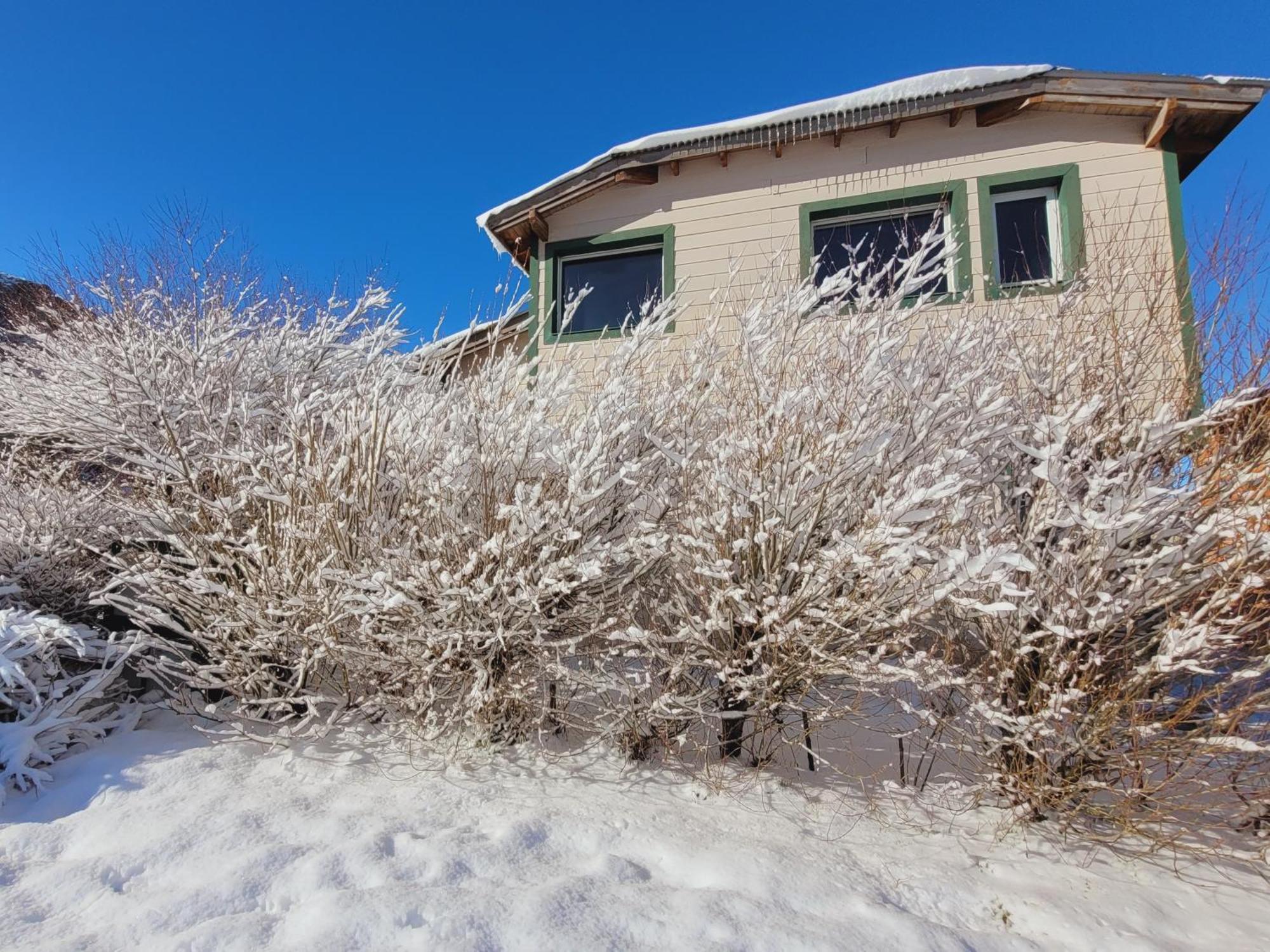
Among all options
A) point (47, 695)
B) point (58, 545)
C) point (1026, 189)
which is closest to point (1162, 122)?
point (1026, 189)

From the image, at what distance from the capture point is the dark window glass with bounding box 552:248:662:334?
7.29m

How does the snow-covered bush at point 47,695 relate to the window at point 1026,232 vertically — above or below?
below

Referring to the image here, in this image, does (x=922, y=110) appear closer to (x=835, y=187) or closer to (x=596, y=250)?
(x=835, y=187)

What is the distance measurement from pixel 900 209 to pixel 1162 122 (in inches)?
84.0

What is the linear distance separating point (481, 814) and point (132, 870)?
1262 millimetres

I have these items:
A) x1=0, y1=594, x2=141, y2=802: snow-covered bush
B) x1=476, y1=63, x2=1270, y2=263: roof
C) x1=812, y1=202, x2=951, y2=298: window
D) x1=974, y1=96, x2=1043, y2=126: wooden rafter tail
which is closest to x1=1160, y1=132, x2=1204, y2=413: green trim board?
x1=476, y1=63, x2=1270, y2=263: roof

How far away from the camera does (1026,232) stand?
20.5 ft

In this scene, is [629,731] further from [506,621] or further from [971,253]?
[971,253]

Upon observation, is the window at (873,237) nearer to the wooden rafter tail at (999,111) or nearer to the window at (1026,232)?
the window at (1026,232)

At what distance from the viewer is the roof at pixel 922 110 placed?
18.4 ft

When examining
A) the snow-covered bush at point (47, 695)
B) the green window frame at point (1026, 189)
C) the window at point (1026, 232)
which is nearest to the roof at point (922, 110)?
the green window frame at point (1026, 189)

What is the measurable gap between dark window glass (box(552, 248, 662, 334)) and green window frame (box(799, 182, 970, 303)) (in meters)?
1.58

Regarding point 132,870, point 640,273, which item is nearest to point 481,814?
point 132,870

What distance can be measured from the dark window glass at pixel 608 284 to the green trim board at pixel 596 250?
0.32 ft
